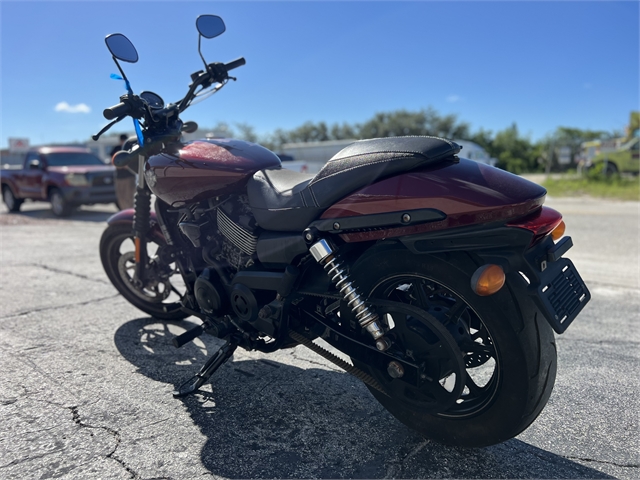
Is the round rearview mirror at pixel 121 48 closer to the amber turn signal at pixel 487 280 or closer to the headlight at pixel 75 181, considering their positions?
the amber turn signal at pixel 487 280

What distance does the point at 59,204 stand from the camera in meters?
12.0

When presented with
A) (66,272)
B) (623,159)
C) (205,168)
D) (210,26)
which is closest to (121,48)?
(210,26)

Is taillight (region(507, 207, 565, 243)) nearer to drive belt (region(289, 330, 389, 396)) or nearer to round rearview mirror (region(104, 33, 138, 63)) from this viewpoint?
drive belt (region(289, 330, 389, 396))

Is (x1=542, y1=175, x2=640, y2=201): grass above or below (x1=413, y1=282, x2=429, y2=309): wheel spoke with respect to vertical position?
below

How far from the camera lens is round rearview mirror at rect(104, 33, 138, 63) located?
9.62ft

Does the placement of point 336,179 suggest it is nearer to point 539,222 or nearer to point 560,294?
point 539,222

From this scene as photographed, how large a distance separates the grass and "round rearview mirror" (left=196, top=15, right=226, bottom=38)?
14.0 meters

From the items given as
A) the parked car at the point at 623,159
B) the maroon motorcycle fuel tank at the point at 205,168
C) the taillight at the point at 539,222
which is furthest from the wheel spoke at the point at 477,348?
the parked car at the point at 623,159

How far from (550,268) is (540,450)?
0.92 m

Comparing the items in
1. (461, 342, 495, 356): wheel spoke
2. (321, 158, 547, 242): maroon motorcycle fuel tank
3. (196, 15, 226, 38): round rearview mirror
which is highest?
(196, 15, 226, 38): round rearview mirror

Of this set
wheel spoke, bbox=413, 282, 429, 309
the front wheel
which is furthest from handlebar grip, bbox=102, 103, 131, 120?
wheel spoke, bbox=413, 282, 429, 309

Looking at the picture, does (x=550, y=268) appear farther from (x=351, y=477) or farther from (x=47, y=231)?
(x=47, y=231)

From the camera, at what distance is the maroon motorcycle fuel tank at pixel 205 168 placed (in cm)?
272

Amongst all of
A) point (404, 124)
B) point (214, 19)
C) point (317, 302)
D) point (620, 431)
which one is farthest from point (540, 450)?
point (404, 124)
